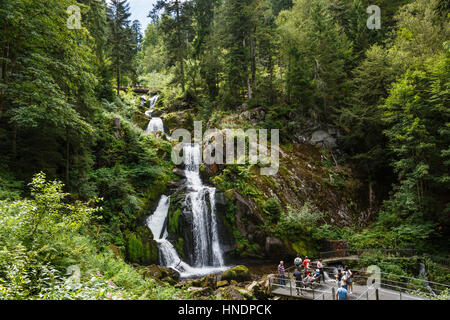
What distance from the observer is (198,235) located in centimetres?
1747

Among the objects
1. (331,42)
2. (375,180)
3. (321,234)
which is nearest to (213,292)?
(321,234)

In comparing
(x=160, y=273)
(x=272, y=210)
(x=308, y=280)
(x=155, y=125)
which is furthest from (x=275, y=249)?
(x=155, y=125)

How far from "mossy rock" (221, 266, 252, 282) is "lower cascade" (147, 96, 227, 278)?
187cm

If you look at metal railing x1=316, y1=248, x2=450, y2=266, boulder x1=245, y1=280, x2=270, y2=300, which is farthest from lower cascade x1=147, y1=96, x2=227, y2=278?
metal railing x1=316, y1=248, x2=450, y2=266

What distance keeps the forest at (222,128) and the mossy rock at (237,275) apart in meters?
2.67

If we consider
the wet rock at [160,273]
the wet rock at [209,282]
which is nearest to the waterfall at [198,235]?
the wet rock at [160,273]

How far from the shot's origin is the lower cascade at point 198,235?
15922 mm

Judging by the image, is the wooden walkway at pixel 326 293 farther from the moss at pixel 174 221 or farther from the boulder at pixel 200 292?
the moss at pixel 174 221

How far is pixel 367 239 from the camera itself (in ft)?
56.1

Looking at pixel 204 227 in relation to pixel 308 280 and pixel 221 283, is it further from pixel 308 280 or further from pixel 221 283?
pixel 308 280

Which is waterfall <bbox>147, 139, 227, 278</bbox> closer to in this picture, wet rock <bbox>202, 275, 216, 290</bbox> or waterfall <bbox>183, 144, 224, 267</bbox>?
waterfall <bbox>183, 144, 224, 267</bbox>

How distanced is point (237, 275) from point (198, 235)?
4372 millimetres
